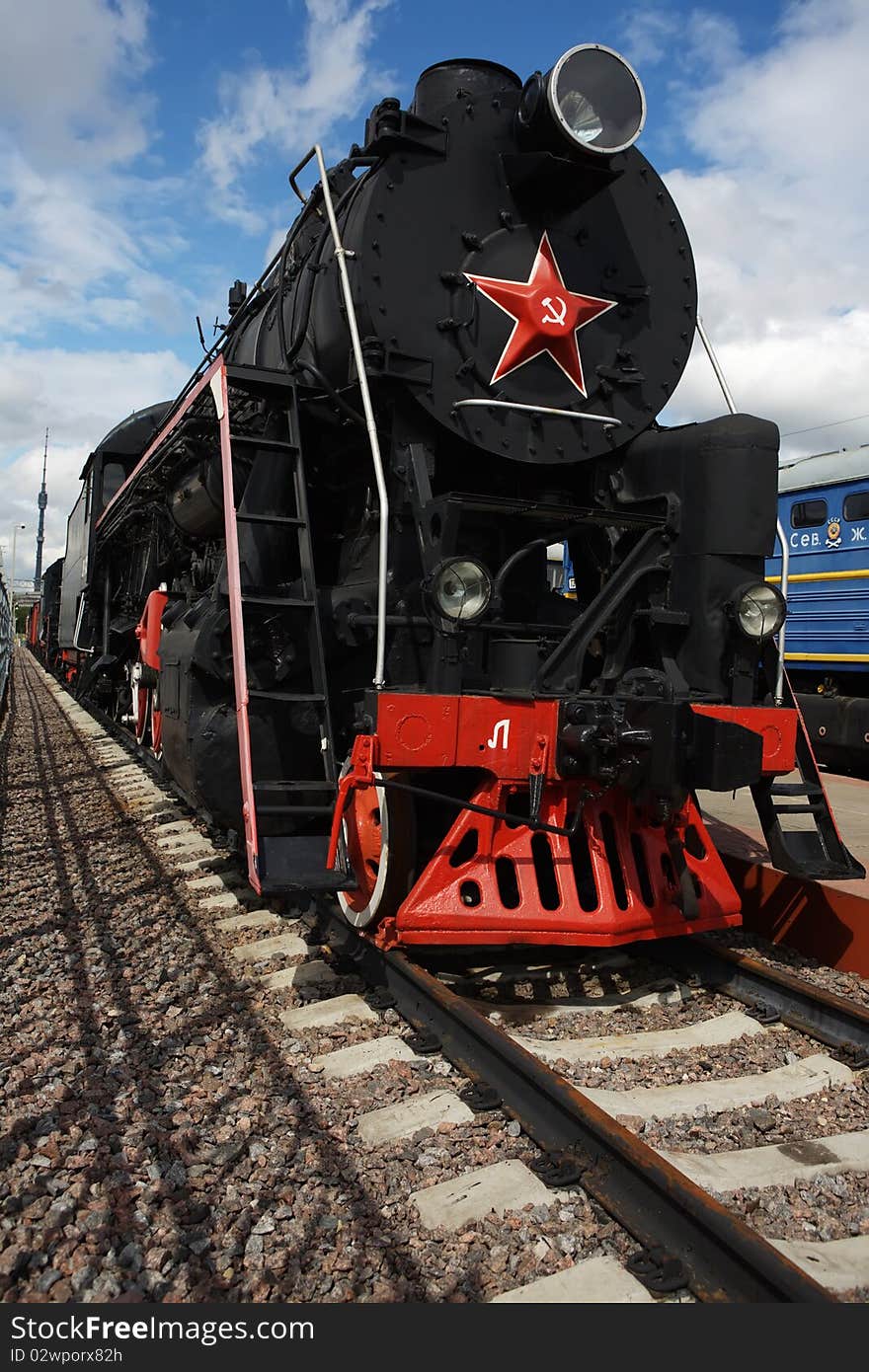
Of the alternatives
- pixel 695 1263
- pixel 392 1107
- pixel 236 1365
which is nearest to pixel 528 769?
pixel 392 1107

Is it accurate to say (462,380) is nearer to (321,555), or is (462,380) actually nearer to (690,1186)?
(321,555)

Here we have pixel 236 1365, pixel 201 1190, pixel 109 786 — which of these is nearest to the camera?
pixel 236 1365

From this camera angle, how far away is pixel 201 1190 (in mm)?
2764

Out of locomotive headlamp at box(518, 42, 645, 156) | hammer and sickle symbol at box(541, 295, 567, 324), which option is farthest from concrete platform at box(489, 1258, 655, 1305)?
locomotive headlamp at box(518, 42, 645, 156)

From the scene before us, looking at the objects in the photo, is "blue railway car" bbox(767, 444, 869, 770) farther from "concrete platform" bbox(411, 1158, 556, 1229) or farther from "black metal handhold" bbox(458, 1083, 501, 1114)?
"concrete platform" bbox(411, 1158, 556, 1229)

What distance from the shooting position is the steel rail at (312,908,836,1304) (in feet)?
7.28

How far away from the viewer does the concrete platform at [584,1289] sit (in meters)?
2.24

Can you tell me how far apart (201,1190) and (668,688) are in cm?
265

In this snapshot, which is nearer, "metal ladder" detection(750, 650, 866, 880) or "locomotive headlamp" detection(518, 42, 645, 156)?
"locomotive headlamp" detection(518, 42, 645, 156)

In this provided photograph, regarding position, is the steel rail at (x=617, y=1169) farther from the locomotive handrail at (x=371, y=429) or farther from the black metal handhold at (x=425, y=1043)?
the locomotive handrail at (x=371, y=429)

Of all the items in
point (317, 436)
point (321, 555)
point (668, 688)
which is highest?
point (317, 436)

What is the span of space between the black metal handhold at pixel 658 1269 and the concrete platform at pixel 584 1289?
18 millimetres

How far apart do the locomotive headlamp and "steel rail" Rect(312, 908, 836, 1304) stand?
3733 millimetres

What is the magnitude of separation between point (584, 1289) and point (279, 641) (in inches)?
128
